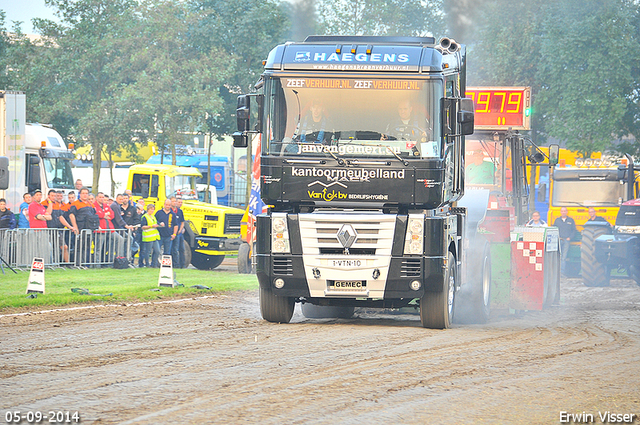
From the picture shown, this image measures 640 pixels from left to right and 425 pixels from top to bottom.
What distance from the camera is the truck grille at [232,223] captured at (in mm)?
25688

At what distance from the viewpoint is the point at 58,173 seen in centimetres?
2675

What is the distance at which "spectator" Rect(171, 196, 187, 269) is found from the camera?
24006 millimetres

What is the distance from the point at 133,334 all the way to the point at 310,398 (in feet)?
14.9

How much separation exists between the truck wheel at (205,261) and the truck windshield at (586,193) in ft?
34.6

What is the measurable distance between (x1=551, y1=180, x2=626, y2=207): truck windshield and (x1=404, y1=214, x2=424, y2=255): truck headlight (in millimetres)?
18172

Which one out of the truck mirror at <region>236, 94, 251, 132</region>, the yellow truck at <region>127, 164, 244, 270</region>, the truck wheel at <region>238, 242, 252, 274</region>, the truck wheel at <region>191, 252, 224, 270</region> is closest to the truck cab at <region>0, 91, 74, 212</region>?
the yellow truck at <region>127, 164, 244, 270</region>

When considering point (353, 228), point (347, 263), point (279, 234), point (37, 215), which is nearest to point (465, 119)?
point (353, 228)

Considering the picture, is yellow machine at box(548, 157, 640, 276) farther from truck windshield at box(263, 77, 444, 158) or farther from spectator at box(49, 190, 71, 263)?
truck windshield at box(263, 77, 444, 158)

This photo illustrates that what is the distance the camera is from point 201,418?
21.9 ft

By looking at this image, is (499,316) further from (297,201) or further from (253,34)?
(253,34)

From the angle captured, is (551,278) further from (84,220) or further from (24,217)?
(24,217)

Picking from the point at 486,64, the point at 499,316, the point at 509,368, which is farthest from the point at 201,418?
the point at 486,64

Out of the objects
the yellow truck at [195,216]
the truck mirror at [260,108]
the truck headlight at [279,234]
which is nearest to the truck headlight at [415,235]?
the truck headlight at [279,234]

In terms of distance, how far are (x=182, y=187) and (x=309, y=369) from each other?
18.8m
